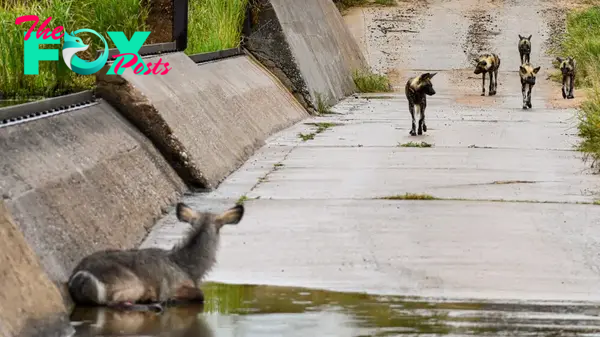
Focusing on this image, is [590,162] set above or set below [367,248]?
below

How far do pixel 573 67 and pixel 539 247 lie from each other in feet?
58.0

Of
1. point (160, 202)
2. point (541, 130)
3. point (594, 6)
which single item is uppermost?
point (160, 202)

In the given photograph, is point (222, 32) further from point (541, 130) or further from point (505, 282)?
point (505, 282)

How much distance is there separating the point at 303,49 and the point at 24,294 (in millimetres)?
17208

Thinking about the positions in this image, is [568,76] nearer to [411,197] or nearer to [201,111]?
[201,111]

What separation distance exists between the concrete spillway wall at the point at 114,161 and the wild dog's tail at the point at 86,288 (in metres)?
0.07

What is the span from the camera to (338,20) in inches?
1203

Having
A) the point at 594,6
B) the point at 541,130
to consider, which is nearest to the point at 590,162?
the point at 541,130

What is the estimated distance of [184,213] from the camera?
780 cm

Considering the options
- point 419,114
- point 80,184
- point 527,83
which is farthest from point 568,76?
point 80,184

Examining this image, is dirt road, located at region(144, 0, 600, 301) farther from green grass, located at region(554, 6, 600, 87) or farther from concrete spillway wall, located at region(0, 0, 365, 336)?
green grass, located at region(554, 6, 600, 87)

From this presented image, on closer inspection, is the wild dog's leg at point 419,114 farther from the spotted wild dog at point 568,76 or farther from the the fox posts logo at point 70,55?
the spotted wild dog at point 568,76

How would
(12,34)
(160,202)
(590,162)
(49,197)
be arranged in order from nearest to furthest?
(49,197), (160,202), (12,34), (590,162)

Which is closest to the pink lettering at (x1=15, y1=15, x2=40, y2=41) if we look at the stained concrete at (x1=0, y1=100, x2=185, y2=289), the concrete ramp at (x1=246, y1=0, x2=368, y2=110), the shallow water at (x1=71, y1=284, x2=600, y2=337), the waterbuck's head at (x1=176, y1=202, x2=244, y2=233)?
the stained concrete at (x1=0, y1=100, x2=185, y2=289)
